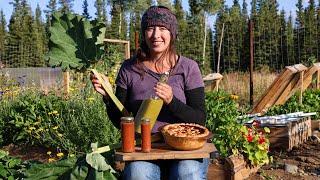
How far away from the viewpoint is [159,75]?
2568mm

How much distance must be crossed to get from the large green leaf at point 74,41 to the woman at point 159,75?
0.56ft

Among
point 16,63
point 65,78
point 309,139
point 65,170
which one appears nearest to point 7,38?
point 16,63

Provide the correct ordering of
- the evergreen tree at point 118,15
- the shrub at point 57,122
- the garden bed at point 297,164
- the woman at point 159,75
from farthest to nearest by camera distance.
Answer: the evergreen tree at point 118,15 < the shrub at point 57,122 < the garden bed at point 297,164 < the woman at point 159,75

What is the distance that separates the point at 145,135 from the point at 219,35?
27.5 m

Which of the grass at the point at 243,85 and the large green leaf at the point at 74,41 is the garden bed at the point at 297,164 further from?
the grass at the point at 243,85

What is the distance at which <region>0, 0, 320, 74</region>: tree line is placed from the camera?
2528 cm

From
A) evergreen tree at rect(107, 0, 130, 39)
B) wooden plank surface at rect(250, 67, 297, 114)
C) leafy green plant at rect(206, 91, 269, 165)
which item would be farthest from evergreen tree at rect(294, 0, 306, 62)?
leafy green plant at rect(206, 91, 269, 165)

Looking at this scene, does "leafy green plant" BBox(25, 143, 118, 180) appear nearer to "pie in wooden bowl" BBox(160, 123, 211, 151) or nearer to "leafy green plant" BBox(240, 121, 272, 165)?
"pie in wooden bowl" BBox(160, 123, 211, 151)

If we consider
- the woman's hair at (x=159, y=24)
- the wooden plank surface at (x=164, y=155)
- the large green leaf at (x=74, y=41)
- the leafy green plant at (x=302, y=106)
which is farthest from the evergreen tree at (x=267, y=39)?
the wooden plank surface at (x=164, y=155)

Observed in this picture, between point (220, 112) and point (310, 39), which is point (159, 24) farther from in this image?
point (310, 39)

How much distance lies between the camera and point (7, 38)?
33.7m

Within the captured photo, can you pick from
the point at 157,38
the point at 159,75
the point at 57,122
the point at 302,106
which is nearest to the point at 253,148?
the point at 159,75

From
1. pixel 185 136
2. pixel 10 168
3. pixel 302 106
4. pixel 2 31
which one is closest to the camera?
pixel 185 136

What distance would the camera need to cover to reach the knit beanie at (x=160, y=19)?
2506 millimetres
